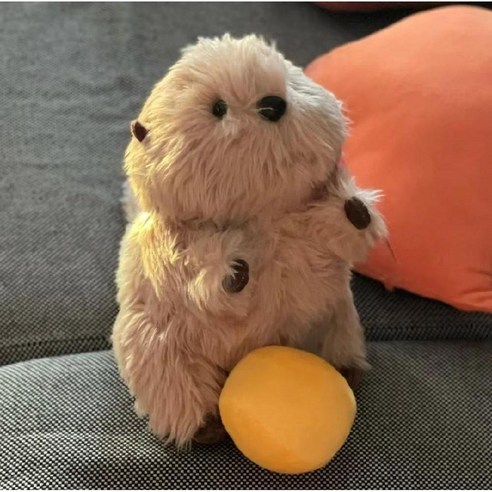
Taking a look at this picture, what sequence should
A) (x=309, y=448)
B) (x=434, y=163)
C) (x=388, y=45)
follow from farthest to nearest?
1. (x=388, y=45)
2. (x=434, y=163)
3. (x=309, y=448)

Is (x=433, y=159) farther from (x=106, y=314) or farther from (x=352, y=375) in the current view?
(x=106, y=314)

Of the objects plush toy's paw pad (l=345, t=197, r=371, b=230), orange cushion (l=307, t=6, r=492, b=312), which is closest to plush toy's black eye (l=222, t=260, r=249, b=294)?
plush toy's paw pad (l=345, t=197, r=371, b=230)

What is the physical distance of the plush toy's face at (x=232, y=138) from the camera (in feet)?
2.29

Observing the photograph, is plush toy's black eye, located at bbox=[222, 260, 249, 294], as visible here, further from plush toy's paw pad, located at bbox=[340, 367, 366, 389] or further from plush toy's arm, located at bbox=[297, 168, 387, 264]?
plush toy's paw pad, located at bbox=[340, 367, 366, 389]

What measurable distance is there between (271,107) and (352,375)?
31 cm

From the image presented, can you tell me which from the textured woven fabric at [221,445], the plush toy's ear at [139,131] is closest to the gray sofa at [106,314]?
the textured woven fabric at [221,445]

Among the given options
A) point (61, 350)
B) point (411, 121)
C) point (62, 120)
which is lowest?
point (61, 350)

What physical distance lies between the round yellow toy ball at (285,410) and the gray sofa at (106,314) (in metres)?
0.06

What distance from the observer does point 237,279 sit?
0.70 meters

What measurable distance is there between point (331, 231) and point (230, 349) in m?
0.15

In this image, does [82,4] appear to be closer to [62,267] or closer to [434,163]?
[62,267]

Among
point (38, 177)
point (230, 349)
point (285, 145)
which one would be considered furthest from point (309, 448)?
point (38, 177)

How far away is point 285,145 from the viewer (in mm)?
708

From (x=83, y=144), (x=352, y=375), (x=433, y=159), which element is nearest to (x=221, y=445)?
(x=352, y=375)
